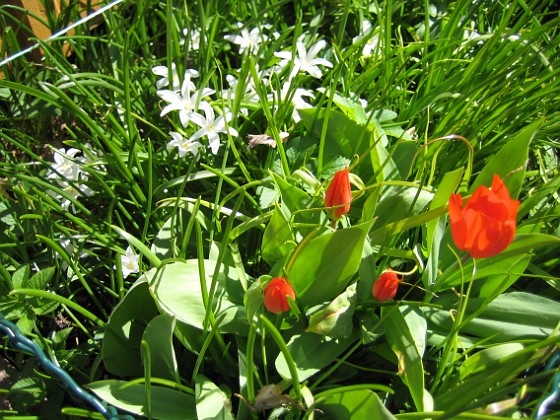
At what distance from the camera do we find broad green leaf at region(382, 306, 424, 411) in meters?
0.94

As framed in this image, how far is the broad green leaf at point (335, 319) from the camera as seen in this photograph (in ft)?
3.15

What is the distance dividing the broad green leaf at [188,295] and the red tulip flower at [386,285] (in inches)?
9.1

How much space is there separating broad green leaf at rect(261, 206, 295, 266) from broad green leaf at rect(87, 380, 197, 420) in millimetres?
284

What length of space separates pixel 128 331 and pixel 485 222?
63 centimetres

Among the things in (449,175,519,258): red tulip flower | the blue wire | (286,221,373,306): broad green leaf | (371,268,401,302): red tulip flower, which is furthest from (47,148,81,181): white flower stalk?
(449,175,519,258): red tulip flower

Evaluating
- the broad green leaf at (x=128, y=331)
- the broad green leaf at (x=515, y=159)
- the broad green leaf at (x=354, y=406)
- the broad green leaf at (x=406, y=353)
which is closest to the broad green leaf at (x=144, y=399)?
the broad green leaf at (x=128, y=331)

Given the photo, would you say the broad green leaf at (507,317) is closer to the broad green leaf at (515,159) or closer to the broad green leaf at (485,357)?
the broad green leaf at (485,357)

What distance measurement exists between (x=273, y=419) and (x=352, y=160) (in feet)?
1.83

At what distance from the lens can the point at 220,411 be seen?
93cm

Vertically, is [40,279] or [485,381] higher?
[40,279]

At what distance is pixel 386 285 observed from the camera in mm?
923

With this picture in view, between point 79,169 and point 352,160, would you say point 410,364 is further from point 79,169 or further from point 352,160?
point 79,169

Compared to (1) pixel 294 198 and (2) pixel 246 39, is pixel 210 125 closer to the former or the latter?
A: (1) pixel 294 198

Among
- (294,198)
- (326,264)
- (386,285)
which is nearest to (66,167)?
(294,198)
